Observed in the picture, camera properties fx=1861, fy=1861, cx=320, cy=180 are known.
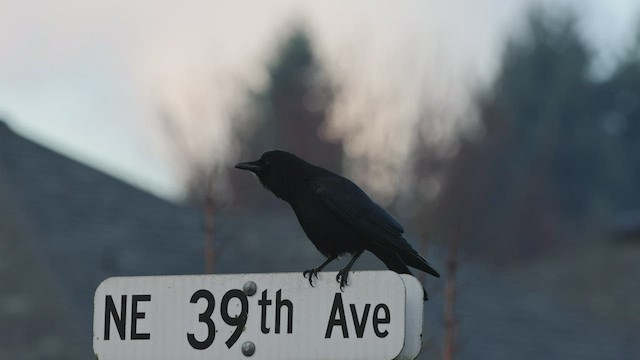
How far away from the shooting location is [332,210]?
23.9 feet

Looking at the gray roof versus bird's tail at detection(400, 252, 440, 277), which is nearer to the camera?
bird's tail at detection(400, 252, 440, 277)

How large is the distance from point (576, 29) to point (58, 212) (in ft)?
216

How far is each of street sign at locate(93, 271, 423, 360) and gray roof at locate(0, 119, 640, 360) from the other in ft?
47.7

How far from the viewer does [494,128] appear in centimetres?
6372

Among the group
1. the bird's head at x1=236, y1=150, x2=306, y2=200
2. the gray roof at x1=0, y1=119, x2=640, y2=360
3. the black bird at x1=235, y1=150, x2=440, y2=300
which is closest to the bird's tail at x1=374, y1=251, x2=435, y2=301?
the black bird at x1=235, y1=150, x2=440, y2=300

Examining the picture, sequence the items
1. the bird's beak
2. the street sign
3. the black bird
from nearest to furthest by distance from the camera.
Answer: the street sign, the black bird, the bird's beak

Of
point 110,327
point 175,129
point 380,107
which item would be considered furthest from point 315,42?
point 110,327

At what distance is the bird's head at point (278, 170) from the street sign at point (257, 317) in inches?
59.9

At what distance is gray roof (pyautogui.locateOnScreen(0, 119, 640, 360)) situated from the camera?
21594 mm

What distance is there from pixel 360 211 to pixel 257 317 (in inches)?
53.2

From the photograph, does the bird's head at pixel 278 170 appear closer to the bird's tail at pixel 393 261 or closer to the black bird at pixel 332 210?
the black bird at pixel 332 210

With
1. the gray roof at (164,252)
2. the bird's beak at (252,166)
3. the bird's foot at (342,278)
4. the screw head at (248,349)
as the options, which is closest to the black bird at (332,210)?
the bird's beak at (252,166)

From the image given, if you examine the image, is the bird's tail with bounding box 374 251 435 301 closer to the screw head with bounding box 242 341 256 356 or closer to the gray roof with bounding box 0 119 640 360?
the screw head with bounding box 242 341 256 356

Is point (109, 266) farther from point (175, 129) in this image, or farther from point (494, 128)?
point (494, 128)
